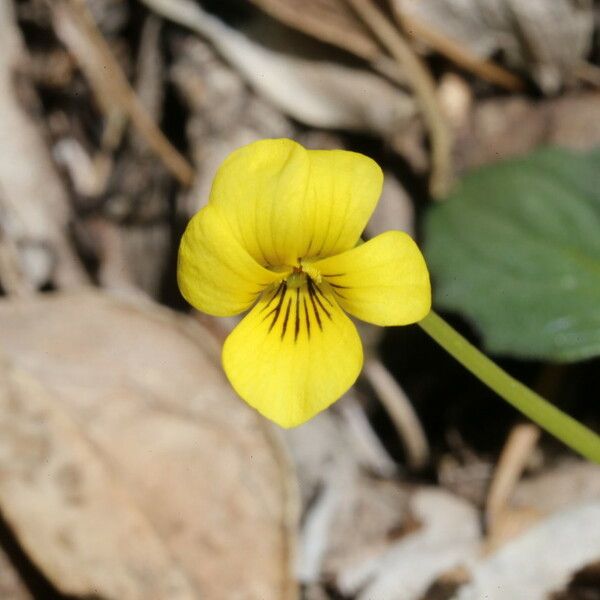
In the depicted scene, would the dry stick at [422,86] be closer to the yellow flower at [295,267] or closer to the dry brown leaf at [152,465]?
the dry brown leaf at [152,465]

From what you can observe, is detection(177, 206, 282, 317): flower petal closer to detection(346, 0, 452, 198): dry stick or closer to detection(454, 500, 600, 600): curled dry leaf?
detection(454, 500, 600, 600): curled dry leaf

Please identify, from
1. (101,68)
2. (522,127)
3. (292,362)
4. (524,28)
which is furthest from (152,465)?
(524,28)

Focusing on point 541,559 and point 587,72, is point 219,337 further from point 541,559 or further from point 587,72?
point 587,72

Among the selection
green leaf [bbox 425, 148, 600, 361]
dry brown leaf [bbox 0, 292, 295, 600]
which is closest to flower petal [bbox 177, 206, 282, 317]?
dry brown leaf [bbox 0, 292, 295, 600]

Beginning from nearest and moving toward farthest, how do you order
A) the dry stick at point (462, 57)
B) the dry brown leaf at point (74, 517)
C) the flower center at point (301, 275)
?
1. the flower center at point (301, 275)
2. the dry brown leaf at point (74, 517)
3. the dry stick at point (462, 57)

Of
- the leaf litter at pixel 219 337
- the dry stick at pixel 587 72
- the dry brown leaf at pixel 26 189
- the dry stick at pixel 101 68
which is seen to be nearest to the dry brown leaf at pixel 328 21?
the leaf litter at pixel 219 337

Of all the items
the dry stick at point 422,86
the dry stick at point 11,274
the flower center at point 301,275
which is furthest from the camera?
the dry stick at point 422,86
